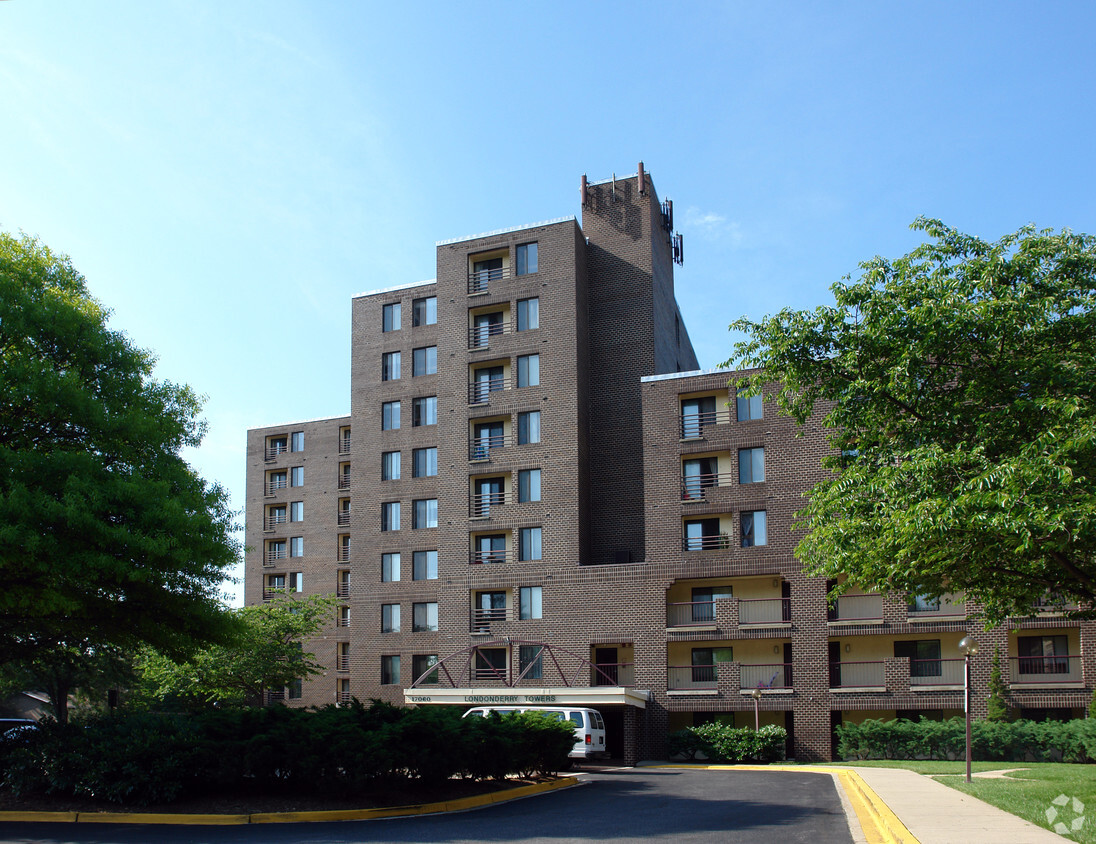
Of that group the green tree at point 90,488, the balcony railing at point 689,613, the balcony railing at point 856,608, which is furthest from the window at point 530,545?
the green tree at point 90,488

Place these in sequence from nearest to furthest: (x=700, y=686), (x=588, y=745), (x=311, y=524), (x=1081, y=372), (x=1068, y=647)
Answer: (x=1081, y=372)
(x=588, y=745)
(x=1068, y=647)
(x=700, y=686)
(x=311, y=524)

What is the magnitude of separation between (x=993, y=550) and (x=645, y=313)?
33256 mm

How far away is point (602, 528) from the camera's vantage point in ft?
158

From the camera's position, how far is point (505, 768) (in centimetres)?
2077

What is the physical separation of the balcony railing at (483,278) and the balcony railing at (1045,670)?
28.7 m

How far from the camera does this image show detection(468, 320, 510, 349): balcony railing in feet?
164

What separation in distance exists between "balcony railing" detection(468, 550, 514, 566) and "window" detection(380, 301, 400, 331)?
14.0 metres

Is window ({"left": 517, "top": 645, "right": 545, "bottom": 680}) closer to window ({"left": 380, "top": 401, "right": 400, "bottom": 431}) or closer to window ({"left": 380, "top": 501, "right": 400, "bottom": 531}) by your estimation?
window ({"left": 380, "top": 501, "right": 400, "bottom": 531})

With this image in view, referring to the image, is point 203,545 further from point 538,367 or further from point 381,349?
point 381,349

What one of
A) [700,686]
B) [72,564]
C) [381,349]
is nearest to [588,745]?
[700,686]

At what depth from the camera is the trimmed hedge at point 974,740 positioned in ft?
111

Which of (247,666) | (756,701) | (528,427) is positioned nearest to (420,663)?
(247,666)

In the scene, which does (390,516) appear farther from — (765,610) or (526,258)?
(765,610)

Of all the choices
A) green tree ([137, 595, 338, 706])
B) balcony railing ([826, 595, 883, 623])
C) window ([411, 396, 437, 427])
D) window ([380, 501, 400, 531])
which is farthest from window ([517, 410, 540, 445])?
green tree ([137, 595, 338, 706])
